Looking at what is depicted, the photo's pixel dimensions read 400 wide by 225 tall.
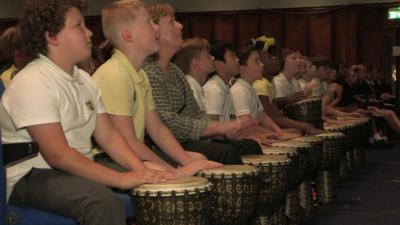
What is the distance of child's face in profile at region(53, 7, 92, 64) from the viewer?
115 inches

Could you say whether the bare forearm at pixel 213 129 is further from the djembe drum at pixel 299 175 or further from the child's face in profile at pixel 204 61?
the djembe drum at pixel 299 175

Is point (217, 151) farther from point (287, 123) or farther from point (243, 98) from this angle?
point (287, 123)

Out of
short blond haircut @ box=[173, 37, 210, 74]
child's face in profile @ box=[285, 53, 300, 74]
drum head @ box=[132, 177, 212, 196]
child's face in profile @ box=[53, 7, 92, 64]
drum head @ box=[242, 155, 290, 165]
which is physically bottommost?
drum head @ box=[242, 155, 290, 165]

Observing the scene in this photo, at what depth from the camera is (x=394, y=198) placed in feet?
22.3

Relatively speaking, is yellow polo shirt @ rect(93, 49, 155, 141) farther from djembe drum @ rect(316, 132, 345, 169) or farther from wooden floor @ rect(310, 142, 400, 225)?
djembe drum @ rect(316, 132, 345, 169)

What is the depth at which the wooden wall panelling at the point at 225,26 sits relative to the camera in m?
15.5

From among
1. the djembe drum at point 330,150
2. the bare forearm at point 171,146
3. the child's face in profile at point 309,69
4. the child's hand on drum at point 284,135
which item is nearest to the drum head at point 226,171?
the bare forearm at point 171,146

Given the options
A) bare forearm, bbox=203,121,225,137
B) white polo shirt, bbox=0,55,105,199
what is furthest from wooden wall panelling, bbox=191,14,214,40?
white polo shirt, bbox=0,55,105,199

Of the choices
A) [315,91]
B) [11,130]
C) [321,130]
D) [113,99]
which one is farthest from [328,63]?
[11,130]

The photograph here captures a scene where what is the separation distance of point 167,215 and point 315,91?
706 centimetres

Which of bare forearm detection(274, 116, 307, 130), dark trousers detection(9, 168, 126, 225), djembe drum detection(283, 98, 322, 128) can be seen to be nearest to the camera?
dark trousers detection(9, 168, 126, 225)

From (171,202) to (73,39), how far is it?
78 centimetres

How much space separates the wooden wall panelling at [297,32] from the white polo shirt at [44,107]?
498 inches

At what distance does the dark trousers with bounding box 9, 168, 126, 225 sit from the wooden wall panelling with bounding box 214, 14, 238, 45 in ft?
42.2
